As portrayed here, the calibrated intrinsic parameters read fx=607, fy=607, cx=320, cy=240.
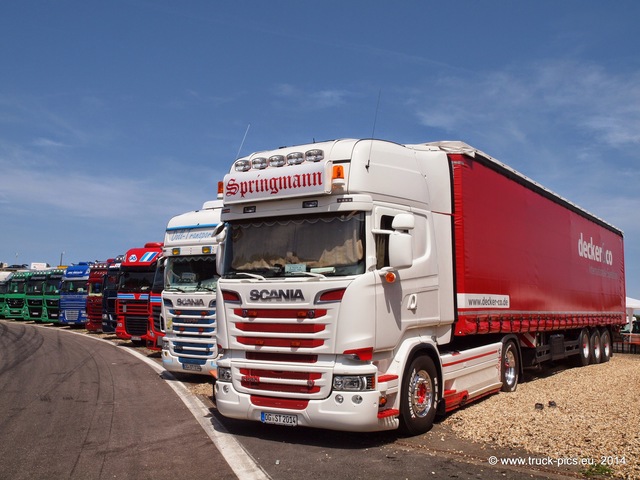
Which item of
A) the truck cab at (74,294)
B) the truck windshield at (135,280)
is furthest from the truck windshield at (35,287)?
the truck windshield at (135,280)

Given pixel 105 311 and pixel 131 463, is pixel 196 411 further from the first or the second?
pixel 105 311

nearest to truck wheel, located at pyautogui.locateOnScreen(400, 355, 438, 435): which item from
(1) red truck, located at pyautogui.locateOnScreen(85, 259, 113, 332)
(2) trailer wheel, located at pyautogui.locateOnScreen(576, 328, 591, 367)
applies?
(2) trailer wheel, located at pyautogui.locateOnScreen(576, 328, 591, 367)

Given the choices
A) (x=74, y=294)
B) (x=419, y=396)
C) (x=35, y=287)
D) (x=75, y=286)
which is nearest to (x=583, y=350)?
(x=419, y=396)

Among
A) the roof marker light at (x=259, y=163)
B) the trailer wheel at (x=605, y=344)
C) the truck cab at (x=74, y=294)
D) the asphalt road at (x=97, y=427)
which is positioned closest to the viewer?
the asphalt road at (x=97, y=427)

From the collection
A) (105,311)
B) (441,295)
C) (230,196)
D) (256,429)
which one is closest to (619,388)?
(441,295)

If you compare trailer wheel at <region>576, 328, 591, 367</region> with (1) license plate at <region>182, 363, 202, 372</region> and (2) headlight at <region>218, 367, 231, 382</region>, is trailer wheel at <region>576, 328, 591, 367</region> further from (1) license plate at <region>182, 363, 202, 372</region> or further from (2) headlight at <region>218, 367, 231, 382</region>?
(2) headlight at <region>218, 367, 231, 382</region>

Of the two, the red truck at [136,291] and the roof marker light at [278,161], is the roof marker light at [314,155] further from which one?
the red truck at [136,291]

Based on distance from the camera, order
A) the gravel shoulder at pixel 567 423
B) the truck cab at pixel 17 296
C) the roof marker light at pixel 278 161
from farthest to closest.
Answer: the truck cab at pixel 17 296, the roof marker light at pixel 278 161, the gravel shoulder at pixel 567 423

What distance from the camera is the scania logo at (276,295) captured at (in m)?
7.18

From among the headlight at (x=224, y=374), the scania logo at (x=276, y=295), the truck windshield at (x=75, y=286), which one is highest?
the truck windshield at (x=75, y=286)

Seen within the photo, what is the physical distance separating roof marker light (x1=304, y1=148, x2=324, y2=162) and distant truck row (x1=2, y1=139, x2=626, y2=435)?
0.05ft

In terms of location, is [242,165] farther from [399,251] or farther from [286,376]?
[286,376]

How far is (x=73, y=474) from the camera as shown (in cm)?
596

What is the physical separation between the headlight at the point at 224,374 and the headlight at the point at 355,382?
62.7 inches
